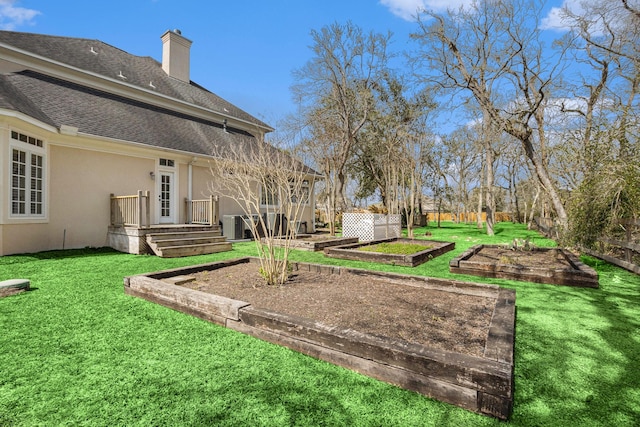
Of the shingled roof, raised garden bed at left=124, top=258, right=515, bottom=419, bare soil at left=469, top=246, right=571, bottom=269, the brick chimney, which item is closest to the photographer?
raised garden bed at left=124, top=258, right=515, bottom=419

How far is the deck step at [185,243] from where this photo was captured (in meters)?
8.44

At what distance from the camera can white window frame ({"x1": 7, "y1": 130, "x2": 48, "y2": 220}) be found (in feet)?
24.2

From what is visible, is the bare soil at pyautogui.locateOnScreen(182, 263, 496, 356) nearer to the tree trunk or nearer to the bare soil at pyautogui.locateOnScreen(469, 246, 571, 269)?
the bare soil at pyautogui.locateOnScreen(469, 246, 571, 269)

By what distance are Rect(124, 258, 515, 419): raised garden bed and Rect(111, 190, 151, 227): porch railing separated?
13.5ft

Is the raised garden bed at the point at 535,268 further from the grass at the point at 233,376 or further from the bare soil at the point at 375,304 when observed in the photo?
the bare soil at the point at 375,304

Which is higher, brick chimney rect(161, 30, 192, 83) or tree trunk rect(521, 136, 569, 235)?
brick chimney rect(161, 30, 192, 83)

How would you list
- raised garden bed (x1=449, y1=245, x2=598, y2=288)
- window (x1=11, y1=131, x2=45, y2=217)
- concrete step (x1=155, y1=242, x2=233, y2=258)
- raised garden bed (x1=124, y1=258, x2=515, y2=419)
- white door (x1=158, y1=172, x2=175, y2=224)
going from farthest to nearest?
white door (x1=158, y1=172, x2=175, y2=224) → concrete step (x1=155, y1=242, x2=233, y2=258) → window (x1=11, y1=131, x2=45, y2=217) → raised garden bed (x1=449, y1=245, x2=598, y2=288) → raised garden bed (x1=124, y1=258, x2=515, y2=419)

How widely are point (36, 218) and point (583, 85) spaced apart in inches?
767

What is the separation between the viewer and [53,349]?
2.82 meters

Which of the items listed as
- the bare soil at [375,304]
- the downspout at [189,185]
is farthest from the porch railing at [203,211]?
the bare soil at [375,304]

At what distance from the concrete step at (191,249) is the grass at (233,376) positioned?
4.20 meters

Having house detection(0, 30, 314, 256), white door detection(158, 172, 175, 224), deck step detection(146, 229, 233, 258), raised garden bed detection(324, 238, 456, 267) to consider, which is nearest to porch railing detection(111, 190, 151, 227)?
house detection(0, 30, 314, 256)

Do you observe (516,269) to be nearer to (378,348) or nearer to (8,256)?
(378,348)

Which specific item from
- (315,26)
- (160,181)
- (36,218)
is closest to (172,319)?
(36,218)
